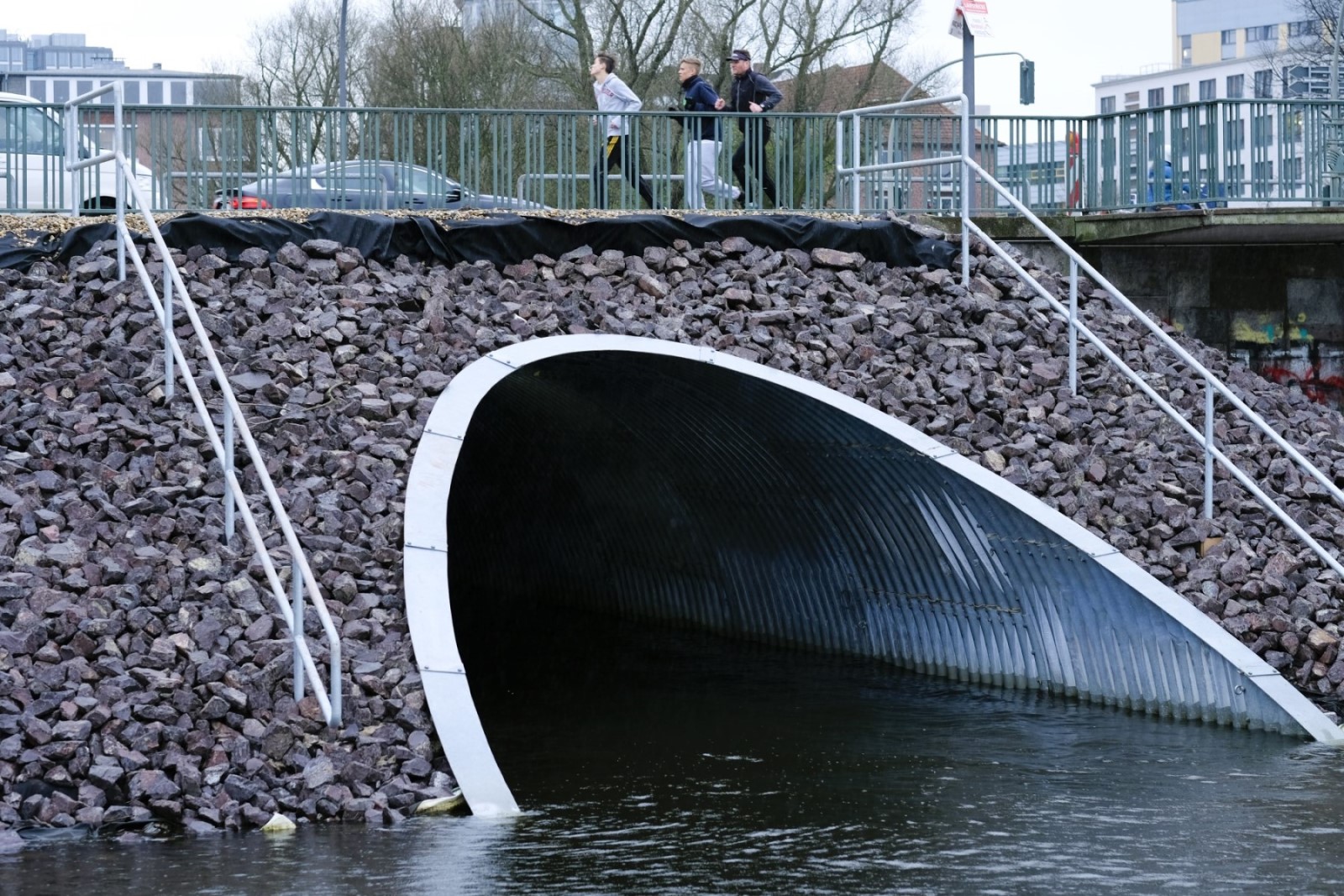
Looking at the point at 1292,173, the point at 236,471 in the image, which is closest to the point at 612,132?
the point at 1292,173

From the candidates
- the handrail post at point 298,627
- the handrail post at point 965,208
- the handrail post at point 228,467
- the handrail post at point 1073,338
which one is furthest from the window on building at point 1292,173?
the handrail post at point 298,627

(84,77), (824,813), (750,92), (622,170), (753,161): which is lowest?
(824,813)

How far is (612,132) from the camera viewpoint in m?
15.5

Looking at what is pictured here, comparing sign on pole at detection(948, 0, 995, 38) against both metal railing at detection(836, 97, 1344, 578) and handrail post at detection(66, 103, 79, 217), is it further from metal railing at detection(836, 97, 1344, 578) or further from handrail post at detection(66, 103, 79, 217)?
handrail post at detection(66, 103, 79, 217)

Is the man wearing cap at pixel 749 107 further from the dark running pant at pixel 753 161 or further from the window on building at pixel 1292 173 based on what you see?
the window on building at pixel 1292 173

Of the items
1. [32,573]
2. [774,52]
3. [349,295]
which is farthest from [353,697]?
[774,52]

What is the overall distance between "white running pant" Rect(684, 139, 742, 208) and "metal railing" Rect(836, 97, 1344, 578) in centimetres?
105

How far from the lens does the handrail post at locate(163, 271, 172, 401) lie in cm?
1078

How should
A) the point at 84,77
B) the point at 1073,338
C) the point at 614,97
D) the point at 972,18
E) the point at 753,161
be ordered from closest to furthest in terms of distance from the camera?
1. the point at 1073,338
2. the point at 753,161
3. the point at 614,97
4. the point at 972,18
5. the point at 84,77

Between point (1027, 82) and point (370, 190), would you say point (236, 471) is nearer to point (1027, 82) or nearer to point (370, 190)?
point (370, 190)

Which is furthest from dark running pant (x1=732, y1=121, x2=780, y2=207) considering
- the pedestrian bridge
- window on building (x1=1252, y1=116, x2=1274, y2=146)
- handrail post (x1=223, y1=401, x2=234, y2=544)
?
handrail post (x1=223, y1=401, x2=234, y2=544)

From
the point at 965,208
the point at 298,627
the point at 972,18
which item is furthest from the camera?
the point at 972,18

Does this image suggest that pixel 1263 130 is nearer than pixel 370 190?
No

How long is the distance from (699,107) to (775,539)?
4124mm
